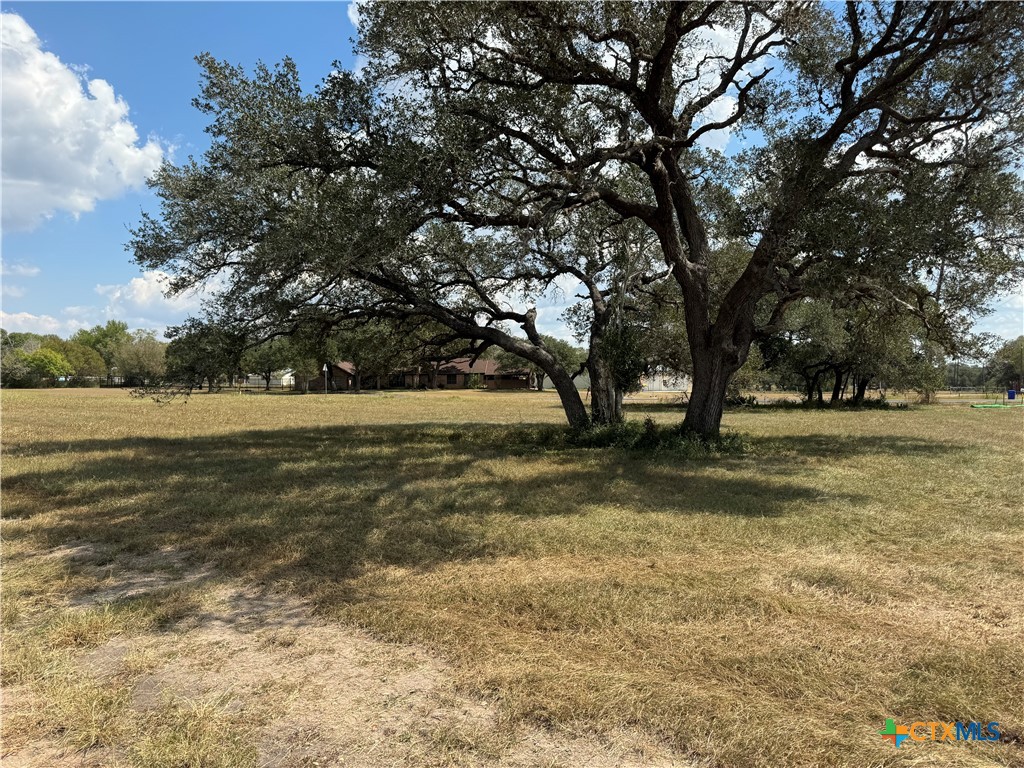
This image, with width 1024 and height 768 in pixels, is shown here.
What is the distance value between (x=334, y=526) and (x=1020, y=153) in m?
16.0

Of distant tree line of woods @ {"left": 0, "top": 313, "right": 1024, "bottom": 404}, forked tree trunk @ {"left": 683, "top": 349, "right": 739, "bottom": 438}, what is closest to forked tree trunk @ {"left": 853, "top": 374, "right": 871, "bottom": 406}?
distant tree line of woods @ {"left": 0, "top": 313, "right": 1024, "bottom": 404}

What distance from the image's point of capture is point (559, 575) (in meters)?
5.52

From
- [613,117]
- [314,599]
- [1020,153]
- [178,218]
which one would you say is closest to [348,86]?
[178,218]

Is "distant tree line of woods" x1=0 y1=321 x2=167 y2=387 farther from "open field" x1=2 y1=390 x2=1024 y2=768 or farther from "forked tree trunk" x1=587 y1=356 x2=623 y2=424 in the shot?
"open field" x1=2 y1=390 x2=1024 y2=768

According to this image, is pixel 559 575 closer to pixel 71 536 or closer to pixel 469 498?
pixel 469 498

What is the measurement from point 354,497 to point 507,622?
5.35m

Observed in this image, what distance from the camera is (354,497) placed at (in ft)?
30.2

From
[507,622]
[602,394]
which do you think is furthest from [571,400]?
[507,622]

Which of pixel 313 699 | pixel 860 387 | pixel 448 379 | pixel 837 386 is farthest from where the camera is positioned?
pixel 448 379

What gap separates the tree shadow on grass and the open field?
74 millimetres

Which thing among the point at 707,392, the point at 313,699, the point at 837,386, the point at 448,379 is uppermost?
the point at 448,379

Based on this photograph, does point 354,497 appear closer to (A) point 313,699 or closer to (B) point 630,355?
(A) point 313,699

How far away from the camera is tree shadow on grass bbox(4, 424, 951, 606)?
6.55 metres

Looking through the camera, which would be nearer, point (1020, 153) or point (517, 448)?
point (1020, 153)
